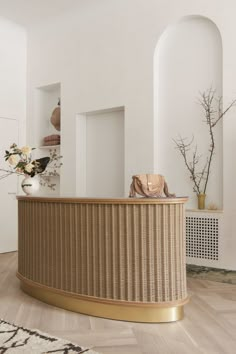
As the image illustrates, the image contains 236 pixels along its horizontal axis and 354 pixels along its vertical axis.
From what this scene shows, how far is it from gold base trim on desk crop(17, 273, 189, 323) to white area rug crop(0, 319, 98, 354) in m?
0.49

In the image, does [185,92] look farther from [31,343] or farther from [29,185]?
[31,343]

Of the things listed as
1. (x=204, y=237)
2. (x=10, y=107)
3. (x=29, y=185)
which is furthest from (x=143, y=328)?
(x=10, y=107)

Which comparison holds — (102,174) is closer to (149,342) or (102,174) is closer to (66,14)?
(66,14)

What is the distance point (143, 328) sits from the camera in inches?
103

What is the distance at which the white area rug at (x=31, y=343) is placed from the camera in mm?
2242

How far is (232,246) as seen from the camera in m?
4.29

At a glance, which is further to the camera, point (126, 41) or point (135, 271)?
point (126, 41)

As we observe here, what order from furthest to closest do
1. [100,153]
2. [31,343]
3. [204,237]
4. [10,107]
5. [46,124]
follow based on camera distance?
[46,124] → [10,107] → [100,153] → [204,237] → [31,343]

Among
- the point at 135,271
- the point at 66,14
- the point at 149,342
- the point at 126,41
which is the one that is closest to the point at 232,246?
the point at 135,271

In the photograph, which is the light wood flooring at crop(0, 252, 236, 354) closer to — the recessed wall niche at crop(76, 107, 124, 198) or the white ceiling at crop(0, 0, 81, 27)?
the recessed wall niche at crop(76, 107, 124, 198)

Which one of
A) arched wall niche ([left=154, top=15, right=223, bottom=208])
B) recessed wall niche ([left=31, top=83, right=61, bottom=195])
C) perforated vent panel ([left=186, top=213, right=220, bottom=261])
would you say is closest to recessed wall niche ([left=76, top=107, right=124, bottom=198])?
recessed wall niche ([left=31, top=83, right=61, bottom=195])

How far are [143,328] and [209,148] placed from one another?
2644 millimetres

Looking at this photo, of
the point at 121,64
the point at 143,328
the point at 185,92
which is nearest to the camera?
the point at 143,328

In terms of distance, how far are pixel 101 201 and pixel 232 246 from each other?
2153mm
